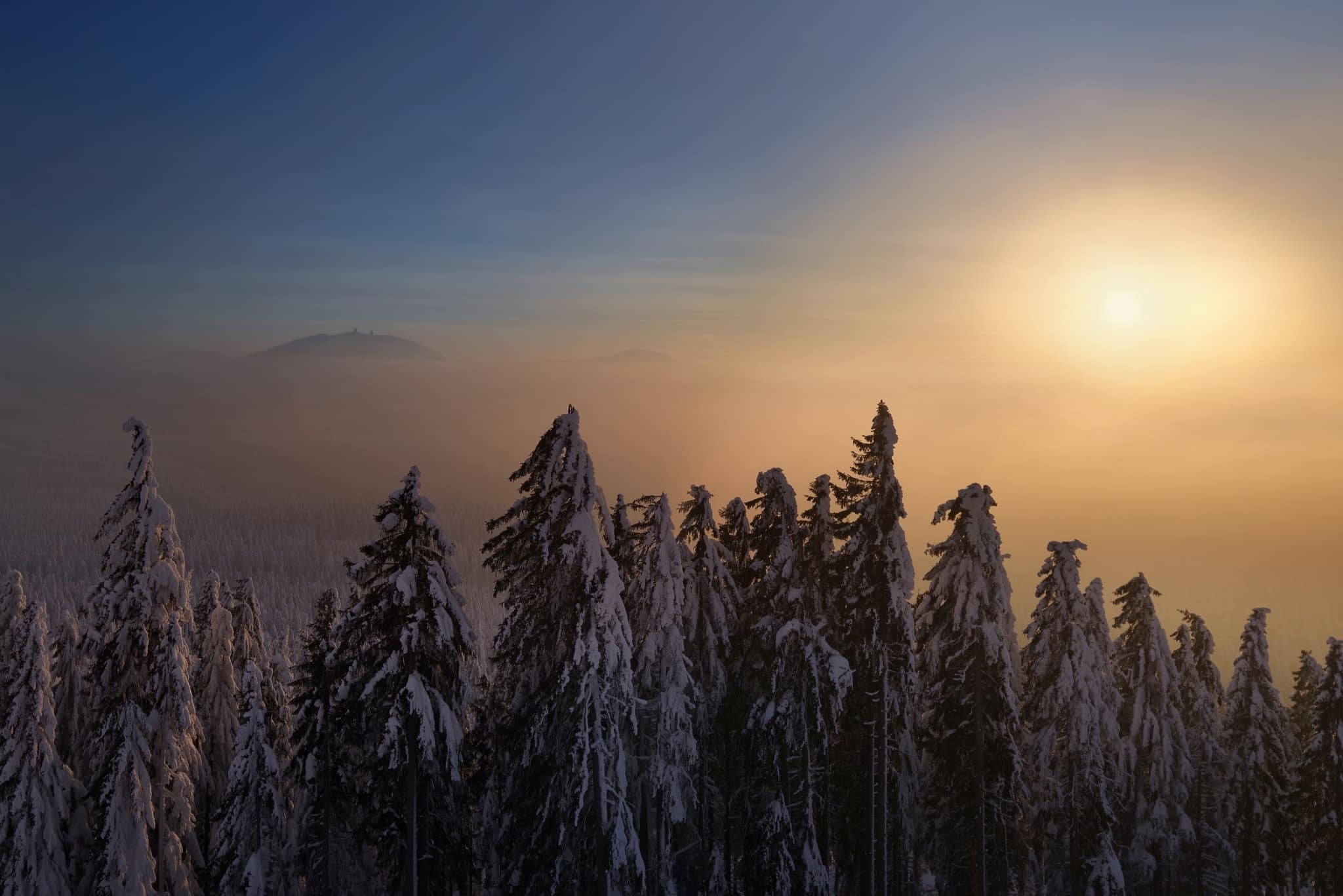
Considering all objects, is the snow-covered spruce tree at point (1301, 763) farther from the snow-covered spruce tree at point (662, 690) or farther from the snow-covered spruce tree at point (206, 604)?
the snow-covered spruce tree at point (206, 604)

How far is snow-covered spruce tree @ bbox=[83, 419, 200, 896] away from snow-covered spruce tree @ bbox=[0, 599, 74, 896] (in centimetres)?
368

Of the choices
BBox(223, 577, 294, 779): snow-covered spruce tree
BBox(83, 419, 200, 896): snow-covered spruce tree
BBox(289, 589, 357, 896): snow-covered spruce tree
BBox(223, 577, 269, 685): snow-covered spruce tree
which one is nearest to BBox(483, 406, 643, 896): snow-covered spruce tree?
BBox(289, 589, 357, 896): snow-covered spruce tree

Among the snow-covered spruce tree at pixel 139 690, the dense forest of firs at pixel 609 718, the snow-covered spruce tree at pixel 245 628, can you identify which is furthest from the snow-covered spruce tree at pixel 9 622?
the snow-covered spruce tree at pixel 139 690

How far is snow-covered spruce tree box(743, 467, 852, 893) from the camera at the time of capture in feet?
89.8

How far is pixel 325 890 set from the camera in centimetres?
3122

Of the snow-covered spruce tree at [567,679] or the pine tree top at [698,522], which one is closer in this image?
the snow-covered spruce tree at [567,679]

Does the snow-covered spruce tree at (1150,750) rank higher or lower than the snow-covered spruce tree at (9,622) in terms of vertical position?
lower

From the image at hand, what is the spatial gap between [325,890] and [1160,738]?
36295mm

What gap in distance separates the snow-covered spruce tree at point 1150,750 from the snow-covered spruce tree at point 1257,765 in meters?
4.22

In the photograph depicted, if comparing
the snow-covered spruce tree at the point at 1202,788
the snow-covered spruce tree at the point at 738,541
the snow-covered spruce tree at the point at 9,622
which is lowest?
the snow-covered spruce tree at the point at 1202,788

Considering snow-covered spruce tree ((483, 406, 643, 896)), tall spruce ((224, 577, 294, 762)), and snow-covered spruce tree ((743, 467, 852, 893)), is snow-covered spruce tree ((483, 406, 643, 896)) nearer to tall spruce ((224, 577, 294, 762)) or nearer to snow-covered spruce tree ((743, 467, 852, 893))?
snow-covered spruce tree ((743, 467, 852, 893))

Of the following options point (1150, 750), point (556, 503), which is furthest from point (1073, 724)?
point (556, 503)

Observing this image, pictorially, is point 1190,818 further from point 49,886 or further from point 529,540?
point 49,886

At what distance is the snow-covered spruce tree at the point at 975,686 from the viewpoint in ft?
92.7
